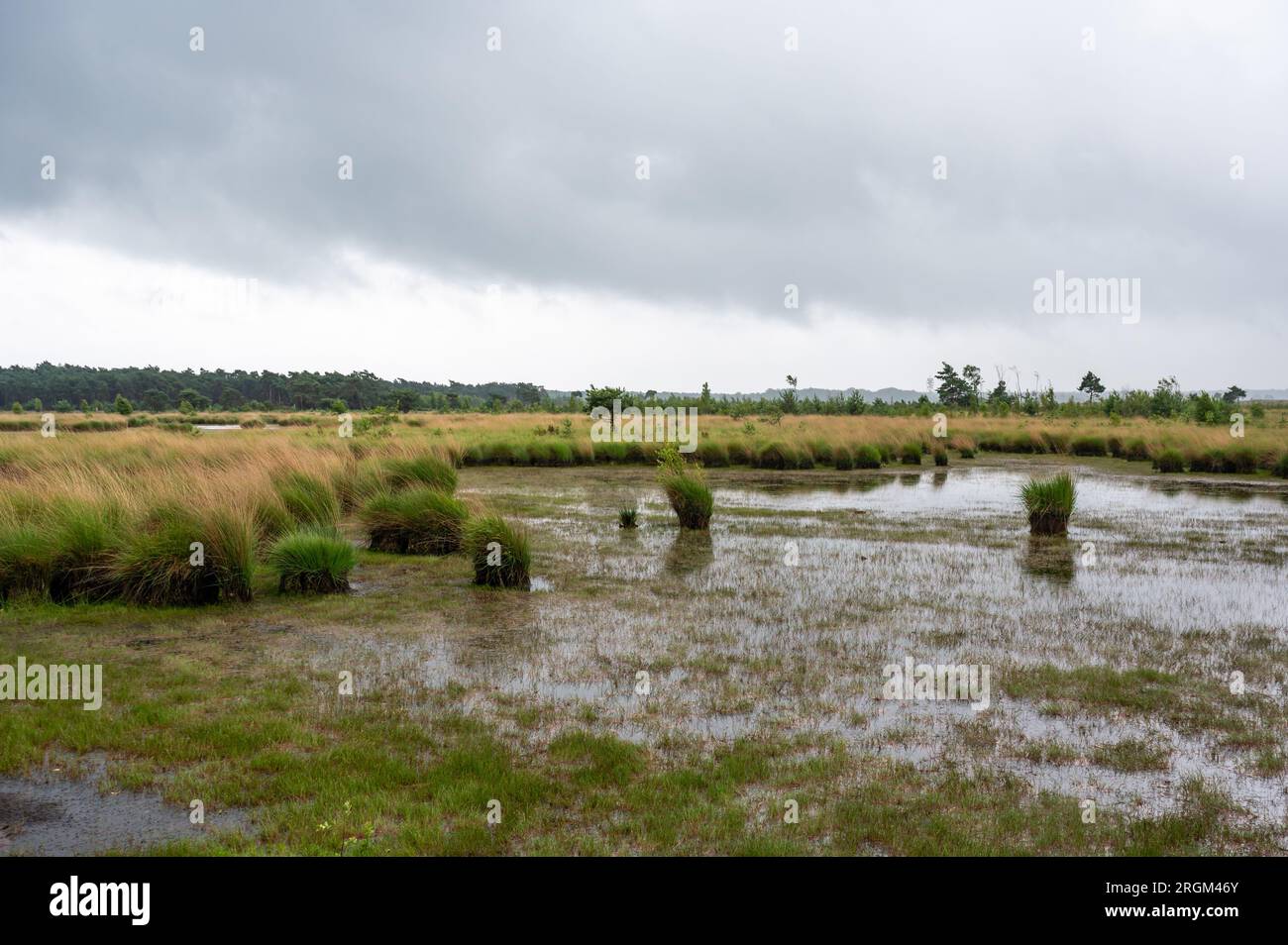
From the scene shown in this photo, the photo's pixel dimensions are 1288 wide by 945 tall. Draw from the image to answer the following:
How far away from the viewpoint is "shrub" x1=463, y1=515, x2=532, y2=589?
39.3 ft

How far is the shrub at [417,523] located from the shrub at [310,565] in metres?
2.93

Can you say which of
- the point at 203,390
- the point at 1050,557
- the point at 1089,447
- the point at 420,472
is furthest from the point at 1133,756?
the point at 203,390

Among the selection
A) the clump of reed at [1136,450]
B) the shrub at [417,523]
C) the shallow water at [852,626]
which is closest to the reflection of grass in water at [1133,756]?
the shallow water at [852,626]

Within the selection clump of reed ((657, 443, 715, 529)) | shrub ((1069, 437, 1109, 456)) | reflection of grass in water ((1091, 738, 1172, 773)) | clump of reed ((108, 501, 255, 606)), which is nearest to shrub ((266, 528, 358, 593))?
clump of reed ((108, 501, 255, 606))

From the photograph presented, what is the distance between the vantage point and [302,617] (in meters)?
10.1

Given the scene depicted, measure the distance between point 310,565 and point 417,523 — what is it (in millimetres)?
3387

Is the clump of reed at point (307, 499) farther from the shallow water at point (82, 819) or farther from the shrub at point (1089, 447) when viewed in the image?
the shrub at point (1089, 447)

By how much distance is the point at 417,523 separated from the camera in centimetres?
1464

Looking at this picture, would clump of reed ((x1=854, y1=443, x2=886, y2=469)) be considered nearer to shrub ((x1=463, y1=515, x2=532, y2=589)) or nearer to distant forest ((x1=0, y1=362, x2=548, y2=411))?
shrub ((x1=463, y1=515, x2=532, y2=589))

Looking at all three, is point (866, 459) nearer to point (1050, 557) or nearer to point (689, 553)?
point (1050, 557)

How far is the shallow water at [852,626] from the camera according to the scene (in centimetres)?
690
